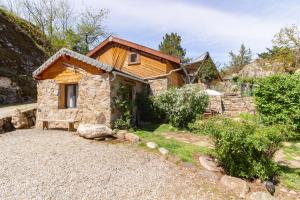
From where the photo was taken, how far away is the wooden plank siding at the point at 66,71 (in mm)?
11314

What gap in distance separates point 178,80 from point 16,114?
10.7 m

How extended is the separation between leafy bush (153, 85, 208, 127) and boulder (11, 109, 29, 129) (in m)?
6.86

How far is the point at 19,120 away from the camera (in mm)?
11781

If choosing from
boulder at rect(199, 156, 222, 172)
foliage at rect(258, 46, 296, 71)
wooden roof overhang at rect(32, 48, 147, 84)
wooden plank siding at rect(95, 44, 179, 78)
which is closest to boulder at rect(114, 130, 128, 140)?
wooden roof overhang at rect(32, 48, 147, 84)

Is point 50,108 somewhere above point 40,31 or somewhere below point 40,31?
below

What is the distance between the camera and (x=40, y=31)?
93.3 ft

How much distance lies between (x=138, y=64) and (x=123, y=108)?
625 cm

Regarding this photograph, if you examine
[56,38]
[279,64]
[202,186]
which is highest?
[56,38]

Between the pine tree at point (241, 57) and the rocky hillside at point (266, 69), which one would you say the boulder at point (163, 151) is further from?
the pine tree at point (241, 57)

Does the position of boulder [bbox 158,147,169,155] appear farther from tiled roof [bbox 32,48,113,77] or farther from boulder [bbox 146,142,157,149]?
tiled roof [bbox 32,48,113,77]

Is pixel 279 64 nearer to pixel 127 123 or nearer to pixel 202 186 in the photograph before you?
pixel 127 123

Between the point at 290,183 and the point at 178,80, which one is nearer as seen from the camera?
the point at 290,183

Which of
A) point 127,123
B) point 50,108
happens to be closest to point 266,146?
point 127,123

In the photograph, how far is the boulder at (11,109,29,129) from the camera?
11689mm
